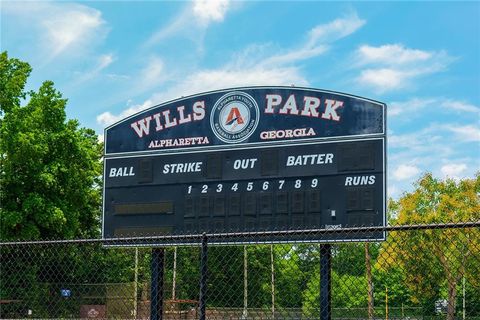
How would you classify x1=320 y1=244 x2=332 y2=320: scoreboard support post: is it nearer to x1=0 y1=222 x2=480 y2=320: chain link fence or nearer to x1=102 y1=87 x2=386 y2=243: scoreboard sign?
x1=102 y1=87 x2=386 y2=243: scoreboard sign

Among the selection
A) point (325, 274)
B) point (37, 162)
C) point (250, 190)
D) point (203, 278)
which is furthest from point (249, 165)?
point (37, 162)

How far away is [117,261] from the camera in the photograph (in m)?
35.2

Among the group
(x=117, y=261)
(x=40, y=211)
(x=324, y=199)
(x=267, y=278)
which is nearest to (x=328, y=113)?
(x=324, y=199)

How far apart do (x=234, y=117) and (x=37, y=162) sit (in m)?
17.2

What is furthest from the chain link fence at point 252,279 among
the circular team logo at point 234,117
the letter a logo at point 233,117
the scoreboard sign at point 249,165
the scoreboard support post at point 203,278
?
the scoreboard support post at point 203,278

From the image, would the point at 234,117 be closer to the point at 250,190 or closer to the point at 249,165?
the point at 249,165

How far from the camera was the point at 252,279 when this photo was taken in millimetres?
36156

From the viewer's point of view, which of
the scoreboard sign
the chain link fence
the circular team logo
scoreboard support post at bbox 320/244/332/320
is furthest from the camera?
the chain link fence

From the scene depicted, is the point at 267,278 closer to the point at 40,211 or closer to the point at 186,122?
the point at 40,211

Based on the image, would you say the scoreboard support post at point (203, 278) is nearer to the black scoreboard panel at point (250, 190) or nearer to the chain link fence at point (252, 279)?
the black scoreboard panel at point (250, 190)

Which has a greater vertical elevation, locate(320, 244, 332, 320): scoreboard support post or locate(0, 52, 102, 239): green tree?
locate(0, 52, 102, 239): green tree

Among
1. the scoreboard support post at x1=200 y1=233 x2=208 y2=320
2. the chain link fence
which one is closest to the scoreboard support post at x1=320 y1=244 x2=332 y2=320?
the chain link fence

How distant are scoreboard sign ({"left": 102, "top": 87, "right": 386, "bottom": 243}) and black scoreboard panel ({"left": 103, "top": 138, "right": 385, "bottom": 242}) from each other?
2 centimetres

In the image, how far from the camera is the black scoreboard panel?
13.1 meters
